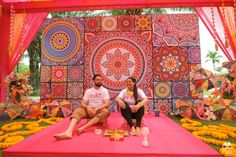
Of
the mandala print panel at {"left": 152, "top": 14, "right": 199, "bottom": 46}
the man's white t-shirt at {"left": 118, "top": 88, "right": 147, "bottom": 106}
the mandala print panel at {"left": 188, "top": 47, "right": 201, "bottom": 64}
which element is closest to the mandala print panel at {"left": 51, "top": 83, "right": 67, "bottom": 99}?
the man's white t-shirt at {"left": 118, "top": 88, "right": 147, "bottom": 106}

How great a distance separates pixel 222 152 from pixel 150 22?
4.29 m

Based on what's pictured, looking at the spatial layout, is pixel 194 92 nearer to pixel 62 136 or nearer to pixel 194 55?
pixel 194 55

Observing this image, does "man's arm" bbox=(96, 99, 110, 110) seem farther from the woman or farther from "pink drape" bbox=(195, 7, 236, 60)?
"pink drape" bbox=(195, 7, 236, 60)

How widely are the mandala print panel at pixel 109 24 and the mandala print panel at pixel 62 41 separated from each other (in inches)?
25.0

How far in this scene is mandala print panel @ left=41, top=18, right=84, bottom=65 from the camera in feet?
20.0

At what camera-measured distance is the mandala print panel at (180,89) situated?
584cm

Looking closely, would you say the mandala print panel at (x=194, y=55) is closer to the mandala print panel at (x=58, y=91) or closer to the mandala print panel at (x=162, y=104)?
the mandala print panel at (x=162, y=104)

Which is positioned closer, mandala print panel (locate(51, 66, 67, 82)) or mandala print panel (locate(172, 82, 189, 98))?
mandala print panel (locate(172, 82, 189, 98))

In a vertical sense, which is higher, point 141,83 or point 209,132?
point 141,83

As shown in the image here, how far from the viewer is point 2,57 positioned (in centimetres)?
572

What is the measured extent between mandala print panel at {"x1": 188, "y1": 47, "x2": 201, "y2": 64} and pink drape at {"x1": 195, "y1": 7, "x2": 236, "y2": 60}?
555 mm

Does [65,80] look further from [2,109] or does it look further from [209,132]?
[209,132]

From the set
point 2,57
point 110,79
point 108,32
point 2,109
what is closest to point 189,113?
point 110,79

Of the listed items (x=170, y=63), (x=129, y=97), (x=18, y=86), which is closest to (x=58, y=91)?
(x=18, y=86)
